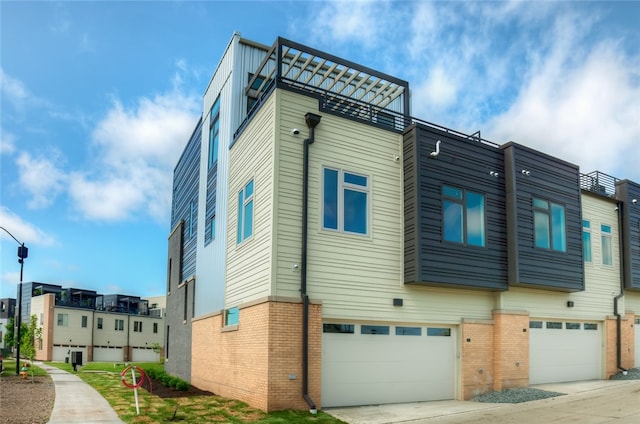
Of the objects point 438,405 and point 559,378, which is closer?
point 438,405

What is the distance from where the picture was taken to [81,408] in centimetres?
1436

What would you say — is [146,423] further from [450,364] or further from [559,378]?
[559,378]

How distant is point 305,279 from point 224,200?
6.16 meters

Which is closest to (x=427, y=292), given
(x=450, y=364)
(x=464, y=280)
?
(x=464, y=280)

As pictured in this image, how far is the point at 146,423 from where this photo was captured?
38.1ft

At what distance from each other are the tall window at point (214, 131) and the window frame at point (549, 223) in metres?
11.0

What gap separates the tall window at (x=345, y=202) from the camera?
14.2 meters

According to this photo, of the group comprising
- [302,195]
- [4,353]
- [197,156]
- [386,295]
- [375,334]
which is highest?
[197,156]

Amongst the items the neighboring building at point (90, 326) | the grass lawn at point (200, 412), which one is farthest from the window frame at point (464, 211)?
the neighboring building at point (90, 326)

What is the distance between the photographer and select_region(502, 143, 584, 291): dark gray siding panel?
16.5 metres

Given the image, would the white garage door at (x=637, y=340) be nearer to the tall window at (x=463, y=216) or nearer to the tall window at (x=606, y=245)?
the tall window at (x=606, y=245)

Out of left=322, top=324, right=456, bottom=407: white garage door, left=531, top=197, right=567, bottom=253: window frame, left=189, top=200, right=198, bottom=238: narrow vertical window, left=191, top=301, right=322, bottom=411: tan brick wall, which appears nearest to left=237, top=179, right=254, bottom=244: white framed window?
left=191, top=301, right=322, bottom=411: tan brick wall

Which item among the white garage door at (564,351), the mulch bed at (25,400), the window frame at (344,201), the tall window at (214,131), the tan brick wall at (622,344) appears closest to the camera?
the mulch bed at (25,400)

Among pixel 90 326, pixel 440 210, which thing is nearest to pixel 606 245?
pixel 440 210
